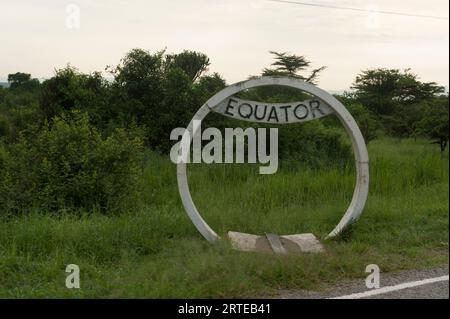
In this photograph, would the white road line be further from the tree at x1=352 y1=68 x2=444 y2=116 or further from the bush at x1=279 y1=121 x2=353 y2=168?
the tree at x1=352 y1=68 x2=444 y2=116

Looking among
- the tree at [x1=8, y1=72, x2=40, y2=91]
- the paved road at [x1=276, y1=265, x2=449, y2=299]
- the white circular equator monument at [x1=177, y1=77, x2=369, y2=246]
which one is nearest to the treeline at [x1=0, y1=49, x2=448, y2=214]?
the white circular equator monument at [x1=177, y1=77, x2=369, y2=246]

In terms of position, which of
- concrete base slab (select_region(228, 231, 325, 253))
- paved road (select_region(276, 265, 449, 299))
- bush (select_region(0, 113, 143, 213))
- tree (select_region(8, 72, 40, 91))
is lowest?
paved road (select_region(276, 265, 449, 299))

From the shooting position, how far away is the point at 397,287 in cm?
457

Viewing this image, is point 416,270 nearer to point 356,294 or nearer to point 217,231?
point 356,294

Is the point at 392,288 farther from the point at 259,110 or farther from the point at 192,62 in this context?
the point at 192,62

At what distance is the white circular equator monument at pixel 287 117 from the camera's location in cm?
586

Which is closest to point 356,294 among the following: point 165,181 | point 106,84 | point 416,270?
point 416,270

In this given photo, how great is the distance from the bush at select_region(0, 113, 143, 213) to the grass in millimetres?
446

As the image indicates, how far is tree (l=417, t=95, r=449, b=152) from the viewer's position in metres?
8.66

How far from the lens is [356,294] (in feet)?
14.5

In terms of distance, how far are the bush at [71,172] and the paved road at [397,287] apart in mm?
3385

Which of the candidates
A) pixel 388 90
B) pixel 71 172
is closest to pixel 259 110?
pixel 71 172

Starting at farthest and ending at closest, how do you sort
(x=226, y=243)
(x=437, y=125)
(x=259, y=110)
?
(x=437, y=125) → (x=259, y=110) → (x=226, y=243)

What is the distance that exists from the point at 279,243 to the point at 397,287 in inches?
55.9
